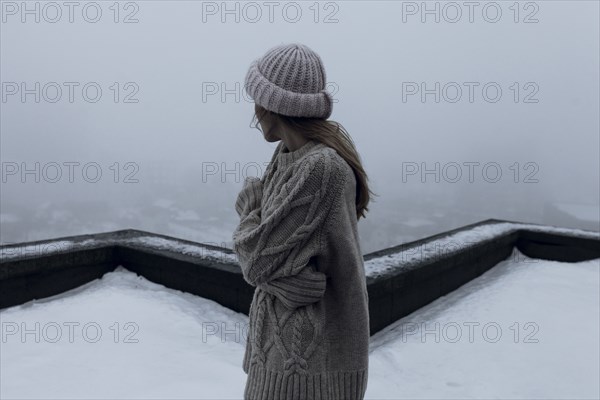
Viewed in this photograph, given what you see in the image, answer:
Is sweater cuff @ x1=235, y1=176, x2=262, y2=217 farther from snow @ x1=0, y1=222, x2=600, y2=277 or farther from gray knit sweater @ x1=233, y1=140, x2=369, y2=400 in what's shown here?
snow @ x1=0, y1=222, x2=600, y2=277

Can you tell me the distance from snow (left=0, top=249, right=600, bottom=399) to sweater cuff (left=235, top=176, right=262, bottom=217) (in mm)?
2050

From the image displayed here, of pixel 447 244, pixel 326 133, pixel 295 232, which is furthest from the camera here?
pixel 447 244

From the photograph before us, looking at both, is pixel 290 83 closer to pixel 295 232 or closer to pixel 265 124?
pixel 265 124

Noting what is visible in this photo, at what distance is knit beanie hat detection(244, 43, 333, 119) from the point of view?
1.84 metres

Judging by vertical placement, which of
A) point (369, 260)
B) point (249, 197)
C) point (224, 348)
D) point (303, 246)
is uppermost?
point (249, 197)

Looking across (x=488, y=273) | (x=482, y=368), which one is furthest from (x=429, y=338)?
(x=488, y=273)

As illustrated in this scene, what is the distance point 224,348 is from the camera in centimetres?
437

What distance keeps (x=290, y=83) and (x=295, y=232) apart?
51cm

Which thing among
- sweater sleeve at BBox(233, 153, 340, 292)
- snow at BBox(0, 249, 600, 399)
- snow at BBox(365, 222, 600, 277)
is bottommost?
snow at BBox(0, 249, 600, 399)

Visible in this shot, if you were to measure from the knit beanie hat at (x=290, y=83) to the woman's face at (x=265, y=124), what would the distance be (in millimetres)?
34

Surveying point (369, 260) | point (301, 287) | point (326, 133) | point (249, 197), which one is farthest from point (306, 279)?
point (369, 260)

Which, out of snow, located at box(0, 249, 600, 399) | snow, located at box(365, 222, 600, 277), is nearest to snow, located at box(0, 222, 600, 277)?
snow, located at box(365, 222, 600, 277)

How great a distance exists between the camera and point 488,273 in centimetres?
699

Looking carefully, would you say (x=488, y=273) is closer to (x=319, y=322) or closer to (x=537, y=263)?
(x=537, y=263)
